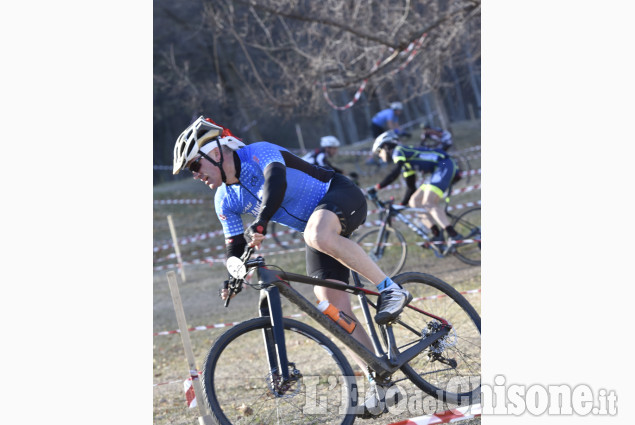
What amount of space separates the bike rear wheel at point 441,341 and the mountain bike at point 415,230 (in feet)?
16.7

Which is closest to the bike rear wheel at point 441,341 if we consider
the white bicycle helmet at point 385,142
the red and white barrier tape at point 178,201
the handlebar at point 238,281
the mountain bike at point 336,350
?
the mountain bike at point 336,350

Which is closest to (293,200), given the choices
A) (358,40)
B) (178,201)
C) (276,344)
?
(276,344)

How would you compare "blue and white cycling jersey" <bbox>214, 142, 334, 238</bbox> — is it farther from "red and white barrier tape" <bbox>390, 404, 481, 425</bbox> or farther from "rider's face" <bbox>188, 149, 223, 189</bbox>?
"red and white barrier tape" <bbox>390, 404, 481, 425</bbox>

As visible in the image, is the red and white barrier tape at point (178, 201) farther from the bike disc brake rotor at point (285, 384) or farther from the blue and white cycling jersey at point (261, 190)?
the bike disc brake rotor at point (285, 384)

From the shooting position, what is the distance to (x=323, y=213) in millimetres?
3803

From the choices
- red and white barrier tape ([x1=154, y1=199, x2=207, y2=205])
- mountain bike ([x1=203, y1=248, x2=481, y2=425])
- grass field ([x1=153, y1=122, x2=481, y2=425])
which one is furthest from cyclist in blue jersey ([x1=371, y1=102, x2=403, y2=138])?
mountain bike ([x1=203, y1=248, x2=481, y2=425])

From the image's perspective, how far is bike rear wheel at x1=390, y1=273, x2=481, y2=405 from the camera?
4.16m

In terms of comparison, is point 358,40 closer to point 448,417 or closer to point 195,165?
point 195,165

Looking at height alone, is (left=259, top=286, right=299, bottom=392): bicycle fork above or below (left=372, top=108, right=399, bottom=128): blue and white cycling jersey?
below

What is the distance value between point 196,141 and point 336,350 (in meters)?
1.40

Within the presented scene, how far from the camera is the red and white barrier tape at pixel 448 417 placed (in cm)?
361

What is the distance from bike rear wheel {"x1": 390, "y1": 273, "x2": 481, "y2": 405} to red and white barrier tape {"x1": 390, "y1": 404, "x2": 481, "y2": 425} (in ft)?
0.89
